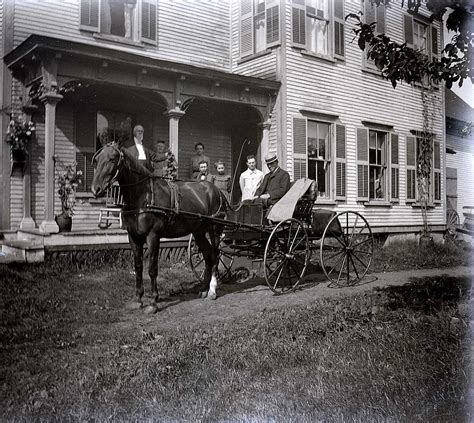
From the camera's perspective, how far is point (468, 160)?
2012 cm

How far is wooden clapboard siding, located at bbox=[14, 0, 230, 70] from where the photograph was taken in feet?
36.1

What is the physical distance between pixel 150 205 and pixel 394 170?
36.5 ft

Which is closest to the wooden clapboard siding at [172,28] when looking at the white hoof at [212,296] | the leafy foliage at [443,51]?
the white hoof at [212,296]

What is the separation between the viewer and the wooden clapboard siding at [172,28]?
1100 cm

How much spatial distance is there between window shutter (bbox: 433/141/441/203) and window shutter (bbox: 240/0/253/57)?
753 centimetres

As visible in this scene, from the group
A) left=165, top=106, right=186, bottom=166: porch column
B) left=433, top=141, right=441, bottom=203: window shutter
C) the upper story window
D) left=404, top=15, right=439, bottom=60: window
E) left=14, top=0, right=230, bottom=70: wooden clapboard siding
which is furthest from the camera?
left=433, top=141, right=441, bottom=203: window shutter

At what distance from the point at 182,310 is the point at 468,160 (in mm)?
17013

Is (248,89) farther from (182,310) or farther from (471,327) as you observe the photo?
(471,327)

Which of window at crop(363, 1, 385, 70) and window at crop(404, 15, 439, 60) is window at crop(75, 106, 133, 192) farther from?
window at crop(404, 15, 439, 60)

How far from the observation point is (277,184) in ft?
27.1

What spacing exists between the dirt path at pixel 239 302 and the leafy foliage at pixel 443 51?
2.49 metres

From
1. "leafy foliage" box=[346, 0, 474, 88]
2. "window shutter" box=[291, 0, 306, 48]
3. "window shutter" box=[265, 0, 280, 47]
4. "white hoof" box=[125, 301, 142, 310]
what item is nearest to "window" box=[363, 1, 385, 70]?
"window shutter" box=[291, 0, 306, 48]

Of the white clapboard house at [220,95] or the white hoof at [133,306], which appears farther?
the white clapboard house at [220,95]

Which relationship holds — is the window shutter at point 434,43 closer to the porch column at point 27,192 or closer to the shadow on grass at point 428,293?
the shadow on grass at point 428,293
